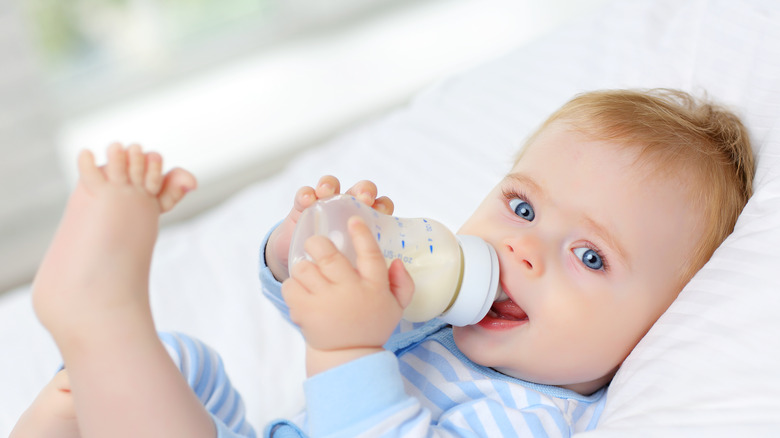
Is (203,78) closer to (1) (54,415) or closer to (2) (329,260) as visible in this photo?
(1) (54,415)

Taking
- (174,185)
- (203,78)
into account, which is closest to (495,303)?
(174,185)

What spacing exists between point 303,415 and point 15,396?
471mm

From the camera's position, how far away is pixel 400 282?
2.50 feet

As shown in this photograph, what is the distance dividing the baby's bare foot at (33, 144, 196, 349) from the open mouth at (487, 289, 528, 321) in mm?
410

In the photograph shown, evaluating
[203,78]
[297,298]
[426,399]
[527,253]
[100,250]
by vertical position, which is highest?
[203,78]

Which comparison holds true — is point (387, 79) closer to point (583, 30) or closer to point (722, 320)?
point (583, 30)

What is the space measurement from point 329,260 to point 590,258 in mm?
324

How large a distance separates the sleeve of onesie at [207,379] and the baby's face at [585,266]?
0.34 m

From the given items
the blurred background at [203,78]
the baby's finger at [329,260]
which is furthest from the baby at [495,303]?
the blurred background at [203,78]

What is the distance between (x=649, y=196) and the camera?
894 mm

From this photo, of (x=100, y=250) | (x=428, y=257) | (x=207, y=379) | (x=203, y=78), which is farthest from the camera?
(x=203, y=78)

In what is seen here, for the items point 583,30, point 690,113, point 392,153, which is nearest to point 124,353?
point 690,113

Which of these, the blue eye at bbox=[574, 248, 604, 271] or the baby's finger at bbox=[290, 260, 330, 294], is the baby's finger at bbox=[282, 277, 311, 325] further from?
the blue eye at bbox=[574, 248, 604, 271]

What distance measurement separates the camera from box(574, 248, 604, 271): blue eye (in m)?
0.88
